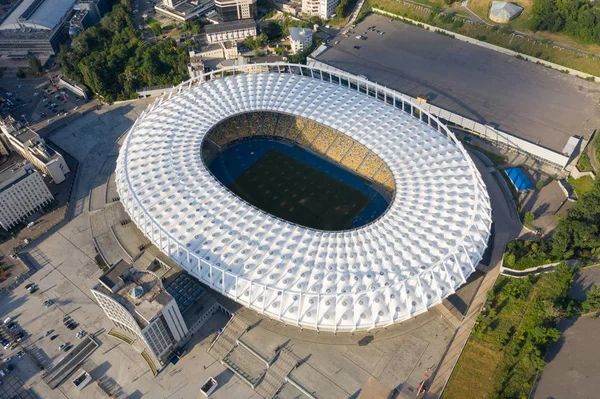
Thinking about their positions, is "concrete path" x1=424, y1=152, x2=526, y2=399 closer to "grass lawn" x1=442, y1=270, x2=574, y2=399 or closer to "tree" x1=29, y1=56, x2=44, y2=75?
"grass lawn" x1=442, y1=270, x2=574, y2=399

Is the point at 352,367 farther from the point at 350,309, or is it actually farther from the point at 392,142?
the point at 392,142

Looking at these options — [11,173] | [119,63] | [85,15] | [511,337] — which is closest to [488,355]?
[511,337]

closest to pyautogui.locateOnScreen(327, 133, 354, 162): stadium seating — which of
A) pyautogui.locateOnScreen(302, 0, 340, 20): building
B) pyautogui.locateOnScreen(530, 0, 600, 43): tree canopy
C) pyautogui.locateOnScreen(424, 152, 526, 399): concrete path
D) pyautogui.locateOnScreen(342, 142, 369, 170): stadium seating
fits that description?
pyautogui.locateOnScreen(342, 142, 369, 170): stadium seating

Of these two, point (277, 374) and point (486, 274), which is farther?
point (486, 274)

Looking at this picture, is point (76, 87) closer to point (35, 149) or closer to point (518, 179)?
point (35, 149)

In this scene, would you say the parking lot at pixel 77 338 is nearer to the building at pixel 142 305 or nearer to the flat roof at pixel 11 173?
the building at pixel 142 305
